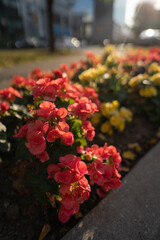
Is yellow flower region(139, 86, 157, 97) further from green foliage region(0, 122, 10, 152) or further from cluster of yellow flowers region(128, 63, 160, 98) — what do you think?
green foliage region(0, 122, 10, 152)

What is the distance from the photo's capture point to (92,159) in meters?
1.20

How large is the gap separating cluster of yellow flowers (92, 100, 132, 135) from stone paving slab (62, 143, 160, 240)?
58 centimetres

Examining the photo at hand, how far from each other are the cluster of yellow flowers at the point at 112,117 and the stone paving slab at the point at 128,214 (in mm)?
575

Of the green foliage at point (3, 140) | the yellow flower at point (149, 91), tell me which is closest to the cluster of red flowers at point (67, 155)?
the green foliage at point (3, 140)

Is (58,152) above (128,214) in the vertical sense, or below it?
above

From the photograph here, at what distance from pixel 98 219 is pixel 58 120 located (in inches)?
28.3

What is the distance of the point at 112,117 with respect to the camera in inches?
79.4

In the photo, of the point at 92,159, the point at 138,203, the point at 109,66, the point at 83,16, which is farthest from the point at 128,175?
the point at 83,16

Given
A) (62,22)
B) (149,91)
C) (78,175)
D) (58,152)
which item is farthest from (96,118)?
(62,22)

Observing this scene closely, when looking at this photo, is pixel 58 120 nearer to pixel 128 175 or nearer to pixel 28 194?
pixel 28 194

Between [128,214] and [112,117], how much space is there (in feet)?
3.29

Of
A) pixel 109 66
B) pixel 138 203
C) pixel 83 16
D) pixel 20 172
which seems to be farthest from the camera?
pixel 83 16

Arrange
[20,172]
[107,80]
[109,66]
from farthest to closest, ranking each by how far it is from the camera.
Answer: [109,66], [107,80], [20,172]

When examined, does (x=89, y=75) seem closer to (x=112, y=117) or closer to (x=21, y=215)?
(x=112, y=117)
